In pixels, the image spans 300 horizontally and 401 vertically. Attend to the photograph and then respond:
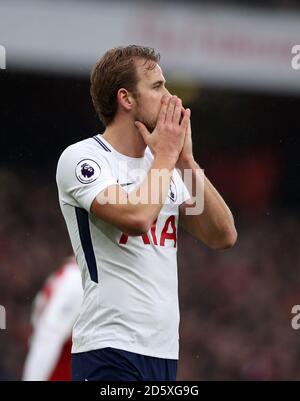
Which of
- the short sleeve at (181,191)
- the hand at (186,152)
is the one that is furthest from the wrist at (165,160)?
the short sleeve at (181,191)

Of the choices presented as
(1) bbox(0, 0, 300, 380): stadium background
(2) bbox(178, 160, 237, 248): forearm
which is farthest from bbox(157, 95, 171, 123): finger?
(1) bbox(0, 0, 300, 380): stadium background

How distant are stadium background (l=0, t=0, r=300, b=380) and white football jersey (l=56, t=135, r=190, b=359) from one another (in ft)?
27.0

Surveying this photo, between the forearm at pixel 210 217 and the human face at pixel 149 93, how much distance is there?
266 mm

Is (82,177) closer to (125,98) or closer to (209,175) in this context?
(125,98)

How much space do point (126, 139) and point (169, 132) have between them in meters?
0.25

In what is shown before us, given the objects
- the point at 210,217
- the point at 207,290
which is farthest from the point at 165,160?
the point at 207,290

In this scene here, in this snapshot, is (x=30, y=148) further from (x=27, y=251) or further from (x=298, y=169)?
(x=298, y=169)

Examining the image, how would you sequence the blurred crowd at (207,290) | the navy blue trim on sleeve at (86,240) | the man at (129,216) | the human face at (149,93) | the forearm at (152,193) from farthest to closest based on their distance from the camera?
the blurred crowd at (207,290)
the human face at (149,93)
the navy blue trim on sleeve at (86,240)
the man at (129,216)
the forearm at (152,193)

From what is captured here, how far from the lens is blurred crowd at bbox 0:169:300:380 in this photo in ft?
45.4

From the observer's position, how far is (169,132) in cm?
442

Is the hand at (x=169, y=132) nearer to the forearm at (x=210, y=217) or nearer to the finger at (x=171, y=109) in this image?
the finger at (x=171, y=109)

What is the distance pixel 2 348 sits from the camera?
13.3 m

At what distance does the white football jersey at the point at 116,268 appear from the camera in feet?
14.3

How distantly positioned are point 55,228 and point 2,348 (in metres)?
2.14
